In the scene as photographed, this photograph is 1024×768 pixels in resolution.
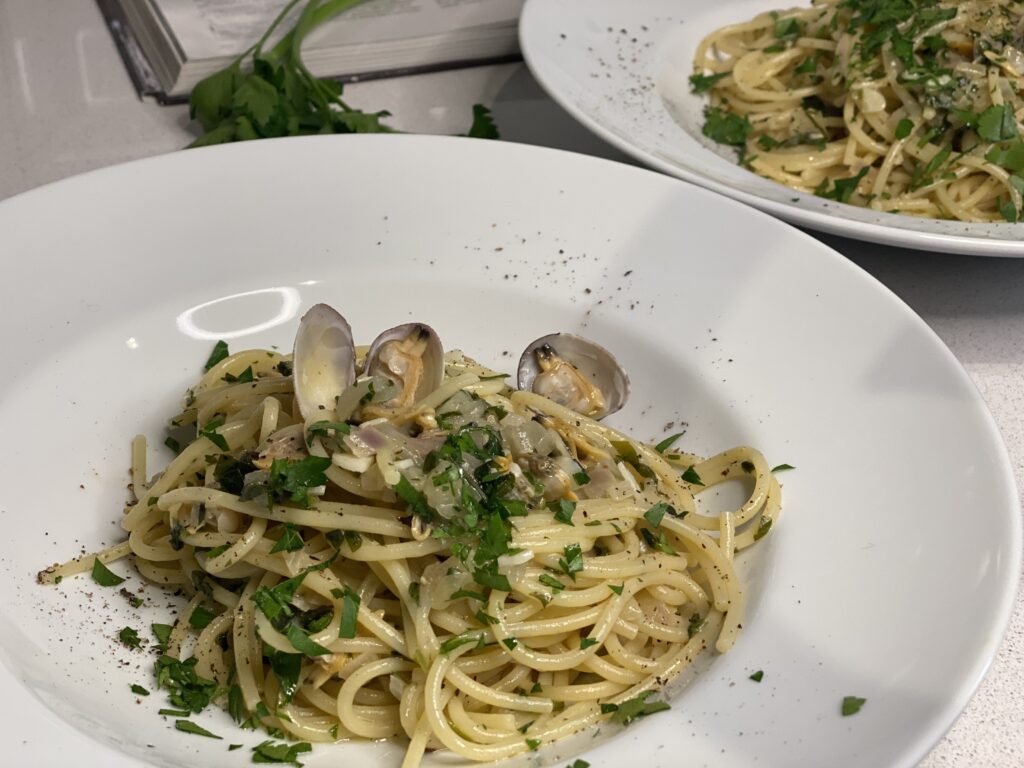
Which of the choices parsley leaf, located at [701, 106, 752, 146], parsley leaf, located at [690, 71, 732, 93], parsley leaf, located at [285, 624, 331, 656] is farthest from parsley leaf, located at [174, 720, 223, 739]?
parsley leaf, located at [690, 71, 732, 93]

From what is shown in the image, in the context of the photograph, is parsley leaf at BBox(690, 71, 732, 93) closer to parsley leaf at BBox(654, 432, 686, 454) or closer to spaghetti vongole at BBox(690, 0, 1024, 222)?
spaghetti vongole at BBox(690, 0, 1024, 222)

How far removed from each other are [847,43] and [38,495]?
3.26 m

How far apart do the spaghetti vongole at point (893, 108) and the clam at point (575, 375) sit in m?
1.50

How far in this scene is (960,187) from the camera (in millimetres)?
3877

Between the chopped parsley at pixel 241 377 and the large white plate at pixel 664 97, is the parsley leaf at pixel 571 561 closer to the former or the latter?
the chopped parsley at pixel 241 377

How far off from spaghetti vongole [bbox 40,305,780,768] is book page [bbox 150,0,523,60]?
2502 millimetres

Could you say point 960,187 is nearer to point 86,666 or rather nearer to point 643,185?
point 643,185

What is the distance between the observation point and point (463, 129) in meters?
4.31

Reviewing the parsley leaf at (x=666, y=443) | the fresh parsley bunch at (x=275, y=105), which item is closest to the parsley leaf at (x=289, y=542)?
the parsley leaf at (x=666, y=443)

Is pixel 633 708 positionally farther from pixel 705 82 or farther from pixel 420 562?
pixel 705 82

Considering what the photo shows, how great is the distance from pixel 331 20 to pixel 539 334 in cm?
252

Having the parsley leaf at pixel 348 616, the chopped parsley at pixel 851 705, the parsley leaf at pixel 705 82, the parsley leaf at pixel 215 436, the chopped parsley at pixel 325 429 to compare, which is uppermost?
the chopped parsley at pixel 325 429

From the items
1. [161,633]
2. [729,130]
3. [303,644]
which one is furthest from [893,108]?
[161,633]

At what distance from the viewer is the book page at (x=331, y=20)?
4559 mm
